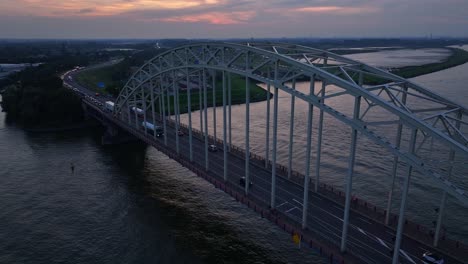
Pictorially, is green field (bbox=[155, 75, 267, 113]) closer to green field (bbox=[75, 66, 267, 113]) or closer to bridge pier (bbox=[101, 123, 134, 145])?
green field (bbox=[75, 66, 267, 113])

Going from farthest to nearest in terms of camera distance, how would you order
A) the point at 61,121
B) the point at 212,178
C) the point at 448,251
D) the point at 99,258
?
1. the point at 61,121
2. the point at 212,178
3. the point at 99,258
4. the point at 448,251

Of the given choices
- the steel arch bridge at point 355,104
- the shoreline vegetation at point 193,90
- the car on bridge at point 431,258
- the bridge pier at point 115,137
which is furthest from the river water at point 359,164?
the shoreline vegetation at point 193,90

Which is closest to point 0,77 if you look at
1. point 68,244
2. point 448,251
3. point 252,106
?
point 252,106

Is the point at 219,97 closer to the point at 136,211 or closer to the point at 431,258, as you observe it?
the point at 136,211

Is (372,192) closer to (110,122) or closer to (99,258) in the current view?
(99,258)

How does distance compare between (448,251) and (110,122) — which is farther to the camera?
(110,122)

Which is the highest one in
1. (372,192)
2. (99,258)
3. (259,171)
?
(259,171)
